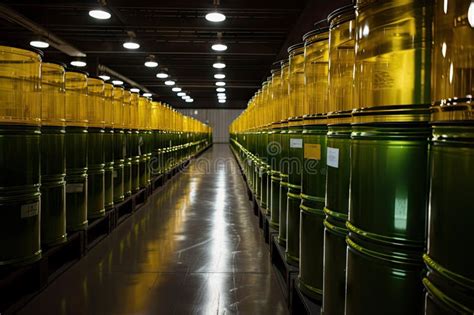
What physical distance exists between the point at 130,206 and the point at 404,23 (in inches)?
244

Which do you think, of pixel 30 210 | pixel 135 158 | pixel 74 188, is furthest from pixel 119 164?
pixel 30 210

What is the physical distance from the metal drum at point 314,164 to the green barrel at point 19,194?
2303mm

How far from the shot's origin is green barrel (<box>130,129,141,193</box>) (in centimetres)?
715

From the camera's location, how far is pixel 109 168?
18.8 feet

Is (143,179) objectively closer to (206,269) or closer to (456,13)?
(206,269)

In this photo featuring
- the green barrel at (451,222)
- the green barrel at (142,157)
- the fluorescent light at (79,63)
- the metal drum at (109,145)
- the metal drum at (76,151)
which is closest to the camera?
the green barrel at (451,222)

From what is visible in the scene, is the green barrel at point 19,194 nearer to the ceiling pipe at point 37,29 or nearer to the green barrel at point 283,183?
the green barrel at point 283,183

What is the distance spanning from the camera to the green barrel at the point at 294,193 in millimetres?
3116

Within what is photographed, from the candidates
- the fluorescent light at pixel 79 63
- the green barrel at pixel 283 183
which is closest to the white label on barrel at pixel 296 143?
the green barrel at pixel 283 183

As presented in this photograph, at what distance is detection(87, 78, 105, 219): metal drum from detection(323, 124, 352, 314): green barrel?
12.3 feet

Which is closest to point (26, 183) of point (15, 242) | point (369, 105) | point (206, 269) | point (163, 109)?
point (15, 242)

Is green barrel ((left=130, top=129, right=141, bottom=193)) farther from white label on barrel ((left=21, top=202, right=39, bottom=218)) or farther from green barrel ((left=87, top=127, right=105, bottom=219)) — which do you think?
white label on barrel ((left=21, top=202, right=39, bottom=218))

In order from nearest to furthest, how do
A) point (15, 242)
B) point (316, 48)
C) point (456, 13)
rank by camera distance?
point (456, 13) → point (316, 48) → point (15, 242)

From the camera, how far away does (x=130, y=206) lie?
23.2 ft
